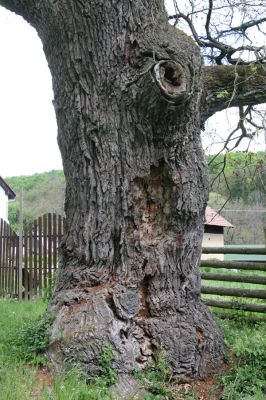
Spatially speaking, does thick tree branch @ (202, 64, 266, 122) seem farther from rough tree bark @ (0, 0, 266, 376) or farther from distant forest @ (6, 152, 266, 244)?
rough tree bark @ (0, 0, 266, 376)

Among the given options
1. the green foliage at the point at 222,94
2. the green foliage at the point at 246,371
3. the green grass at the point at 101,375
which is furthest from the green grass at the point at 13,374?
the green foliage at the point at 222,94

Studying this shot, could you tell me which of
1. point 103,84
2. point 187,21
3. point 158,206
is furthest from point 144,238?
point 187,21

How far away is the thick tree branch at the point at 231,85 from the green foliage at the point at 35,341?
2853 mm

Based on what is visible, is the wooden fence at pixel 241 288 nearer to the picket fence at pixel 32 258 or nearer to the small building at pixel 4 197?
the picket fence at pixel 32 258

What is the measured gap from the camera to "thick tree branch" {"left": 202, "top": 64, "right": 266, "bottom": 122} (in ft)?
17.9

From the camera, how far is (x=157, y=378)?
4.15m

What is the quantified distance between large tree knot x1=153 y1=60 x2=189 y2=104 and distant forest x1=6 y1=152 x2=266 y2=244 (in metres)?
1.73

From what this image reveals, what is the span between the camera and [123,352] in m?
4.17

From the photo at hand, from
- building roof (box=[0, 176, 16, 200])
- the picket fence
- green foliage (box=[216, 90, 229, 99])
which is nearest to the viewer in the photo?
green foliage (box=[216, 90, 229, 99])

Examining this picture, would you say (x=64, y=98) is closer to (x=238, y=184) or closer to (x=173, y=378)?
(x=173, y=378)

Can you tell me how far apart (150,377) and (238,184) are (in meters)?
3.87

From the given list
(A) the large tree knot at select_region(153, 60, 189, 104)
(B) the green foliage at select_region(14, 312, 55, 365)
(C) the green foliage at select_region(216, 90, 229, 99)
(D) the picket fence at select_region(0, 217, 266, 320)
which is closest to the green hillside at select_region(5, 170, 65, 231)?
(D) the picket fence at select_region(0, 217, 266, 320)

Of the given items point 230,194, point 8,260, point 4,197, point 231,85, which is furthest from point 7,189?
point 231,85

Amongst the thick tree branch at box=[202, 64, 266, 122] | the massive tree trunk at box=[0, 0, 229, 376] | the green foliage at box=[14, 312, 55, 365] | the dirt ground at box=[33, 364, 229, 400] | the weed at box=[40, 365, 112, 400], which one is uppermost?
the thick tree branch at box=[202, 64, 266, 122]
